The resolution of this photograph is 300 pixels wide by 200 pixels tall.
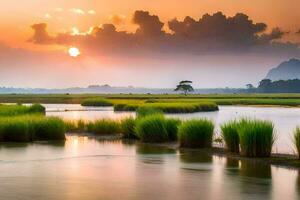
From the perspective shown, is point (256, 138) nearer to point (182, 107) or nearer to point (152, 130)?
point (152, 130)

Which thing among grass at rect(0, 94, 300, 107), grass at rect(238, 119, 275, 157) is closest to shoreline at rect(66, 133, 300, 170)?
grass at rect(238, 119, 275, 157)

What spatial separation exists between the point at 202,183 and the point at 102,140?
15.6 m

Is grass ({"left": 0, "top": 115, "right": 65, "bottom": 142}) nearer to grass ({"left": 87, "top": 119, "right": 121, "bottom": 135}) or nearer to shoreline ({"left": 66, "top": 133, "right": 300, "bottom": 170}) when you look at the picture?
grass ({"left": 87, "top": 119, "right": 121, "bottom": 135})

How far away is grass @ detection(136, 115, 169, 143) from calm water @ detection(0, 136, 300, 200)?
335 cm

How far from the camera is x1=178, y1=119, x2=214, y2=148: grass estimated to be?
25.1 metres

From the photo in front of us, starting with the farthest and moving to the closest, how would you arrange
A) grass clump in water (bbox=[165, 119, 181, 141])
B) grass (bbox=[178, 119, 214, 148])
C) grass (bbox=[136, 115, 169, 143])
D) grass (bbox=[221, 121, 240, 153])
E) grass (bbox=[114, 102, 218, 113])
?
grass (bbox=[114, 102, 218, 113])
grass clump in water (bbox=[165, 119, 181, 141])
grass (bbox=[136, 115, 169, 143])
grass (bbox=[178, 119, 214, 148])
grass (bbox=[221, 121, 240, 153])

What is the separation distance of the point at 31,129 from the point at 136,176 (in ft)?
44.6

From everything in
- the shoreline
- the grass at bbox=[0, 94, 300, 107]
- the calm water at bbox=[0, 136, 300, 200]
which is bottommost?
the calm water at bbox=[0, 136, 300, 200]

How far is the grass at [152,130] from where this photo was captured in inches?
1123

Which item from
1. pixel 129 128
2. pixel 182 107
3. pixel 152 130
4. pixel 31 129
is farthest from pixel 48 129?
pixel 182 107

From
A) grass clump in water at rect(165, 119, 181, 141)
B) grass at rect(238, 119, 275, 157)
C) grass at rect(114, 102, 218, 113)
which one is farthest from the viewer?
grass at rect(114, 102, 218, 113)

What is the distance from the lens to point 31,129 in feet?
97.5

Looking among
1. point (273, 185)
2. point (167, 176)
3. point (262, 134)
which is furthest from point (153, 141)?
point (273, 185)

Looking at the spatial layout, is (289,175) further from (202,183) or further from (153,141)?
(153,141)
